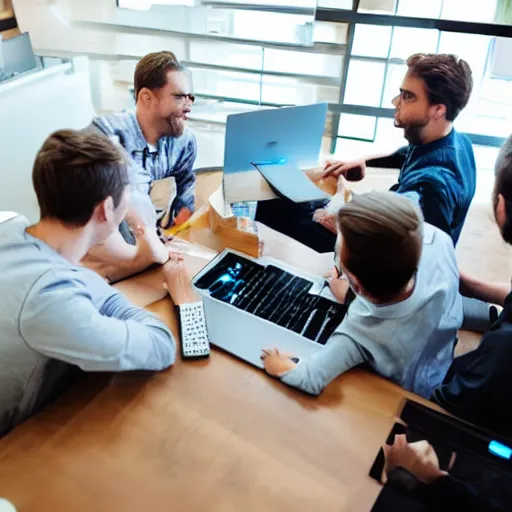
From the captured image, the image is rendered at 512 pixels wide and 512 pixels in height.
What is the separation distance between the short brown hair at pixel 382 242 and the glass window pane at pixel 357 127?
263 cm

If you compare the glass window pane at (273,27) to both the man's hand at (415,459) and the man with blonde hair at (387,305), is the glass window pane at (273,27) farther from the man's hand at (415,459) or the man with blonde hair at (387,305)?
the man's hand at (415,459)

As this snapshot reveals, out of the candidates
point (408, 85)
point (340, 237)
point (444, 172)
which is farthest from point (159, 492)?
point (408, 85)

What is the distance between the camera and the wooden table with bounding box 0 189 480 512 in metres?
0.91

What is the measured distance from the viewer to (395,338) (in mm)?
1134

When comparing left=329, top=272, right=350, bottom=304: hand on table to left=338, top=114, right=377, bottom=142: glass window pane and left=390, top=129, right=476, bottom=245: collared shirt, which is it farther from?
left=338, top=114, right=377, bottom=142: glass window pane

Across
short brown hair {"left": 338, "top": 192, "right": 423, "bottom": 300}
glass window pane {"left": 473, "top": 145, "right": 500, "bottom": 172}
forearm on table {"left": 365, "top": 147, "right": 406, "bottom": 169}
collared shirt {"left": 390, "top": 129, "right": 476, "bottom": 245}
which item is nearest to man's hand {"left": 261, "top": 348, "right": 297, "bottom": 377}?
short brown hair {"left": 338, "top": 192, "right": 423, "bottom": 300}

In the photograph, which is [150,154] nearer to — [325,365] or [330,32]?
[325,365]

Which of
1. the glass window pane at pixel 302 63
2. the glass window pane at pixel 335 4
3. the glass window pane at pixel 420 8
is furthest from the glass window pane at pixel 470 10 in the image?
the glass window pane at pixel 302 63

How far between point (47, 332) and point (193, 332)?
0.35 meters

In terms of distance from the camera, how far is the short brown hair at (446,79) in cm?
170

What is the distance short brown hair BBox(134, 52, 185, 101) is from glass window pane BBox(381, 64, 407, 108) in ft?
6.58

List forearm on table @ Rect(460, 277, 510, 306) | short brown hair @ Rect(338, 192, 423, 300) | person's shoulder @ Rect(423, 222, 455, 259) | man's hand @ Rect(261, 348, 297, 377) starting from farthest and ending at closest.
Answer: forearm on table @ Rect(460, 277, 510, 306)
person's shoulder @ Rect(423, 222, 455, 259)
man's hand @ Rect(261, 348, 297, 377)
short brown hair @ Rect(338, 192, 423, 300)

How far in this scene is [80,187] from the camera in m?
1.06

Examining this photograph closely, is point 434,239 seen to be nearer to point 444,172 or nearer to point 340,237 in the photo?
point 340,237
